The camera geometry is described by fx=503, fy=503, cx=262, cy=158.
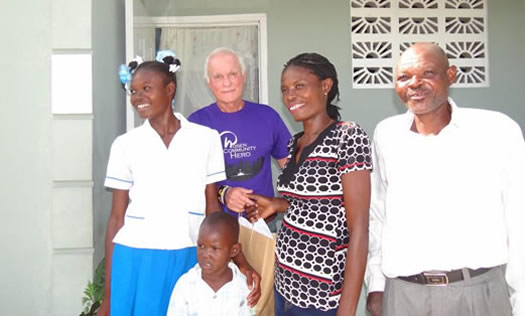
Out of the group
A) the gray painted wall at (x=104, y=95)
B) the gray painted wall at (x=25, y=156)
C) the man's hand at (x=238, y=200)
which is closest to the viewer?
the man's hand at (x=238, y=200)

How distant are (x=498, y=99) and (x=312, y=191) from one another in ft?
13.4

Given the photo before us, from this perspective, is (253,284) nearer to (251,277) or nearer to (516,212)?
(251,277)

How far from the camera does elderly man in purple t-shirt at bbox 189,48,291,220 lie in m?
2.49

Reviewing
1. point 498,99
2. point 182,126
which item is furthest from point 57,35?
point 498,99

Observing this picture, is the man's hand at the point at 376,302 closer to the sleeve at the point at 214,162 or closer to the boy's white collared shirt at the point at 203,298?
the boy's white collared shirt at the point at 203,298

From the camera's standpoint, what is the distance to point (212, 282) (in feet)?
6.64

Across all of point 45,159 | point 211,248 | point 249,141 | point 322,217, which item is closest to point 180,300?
point 211,248

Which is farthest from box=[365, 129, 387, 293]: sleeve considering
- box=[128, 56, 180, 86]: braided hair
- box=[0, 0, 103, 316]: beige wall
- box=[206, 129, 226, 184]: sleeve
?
box=[0, 0, 103, 316]: beige wall

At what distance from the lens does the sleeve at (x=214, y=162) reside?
2.12 metres

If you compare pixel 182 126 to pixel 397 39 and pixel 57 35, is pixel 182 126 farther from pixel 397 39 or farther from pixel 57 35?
pixel 397 39

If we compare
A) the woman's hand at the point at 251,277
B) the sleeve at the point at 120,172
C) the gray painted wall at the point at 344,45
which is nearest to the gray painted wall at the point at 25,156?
the sleeve at the point at 120,172

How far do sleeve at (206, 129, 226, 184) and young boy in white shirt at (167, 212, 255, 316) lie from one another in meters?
0.18

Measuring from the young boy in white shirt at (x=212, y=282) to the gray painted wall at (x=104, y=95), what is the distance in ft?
4.12

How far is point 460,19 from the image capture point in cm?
506
